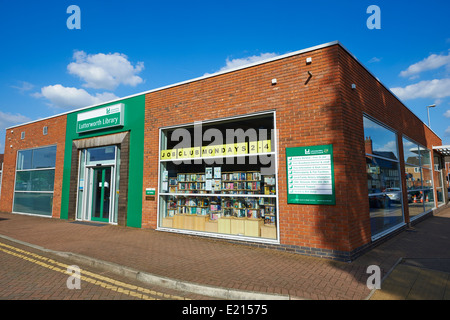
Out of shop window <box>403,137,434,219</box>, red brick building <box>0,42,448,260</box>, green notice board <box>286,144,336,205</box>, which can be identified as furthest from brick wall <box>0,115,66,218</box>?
shop window <box>403,137,434,219</box>

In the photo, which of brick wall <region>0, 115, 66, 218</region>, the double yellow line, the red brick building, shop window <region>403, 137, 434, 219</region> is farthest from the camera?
brick wall <region>0, 115, 66, 218</region>

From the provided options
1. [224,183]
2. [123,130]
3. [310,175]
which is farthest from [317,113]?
[123,130]

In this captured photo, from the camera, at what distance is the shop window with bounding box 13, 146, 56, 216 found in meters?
13.9

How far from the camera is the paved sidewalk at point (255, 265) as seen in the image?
427 cm

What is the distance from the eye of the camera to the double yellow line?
4254mm

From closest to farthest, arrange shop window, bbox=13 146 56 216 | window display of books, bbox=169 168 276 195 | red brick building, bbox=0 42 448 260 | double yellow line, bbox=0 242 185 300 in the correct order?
double yellow line, bbox=0 242 185 300 → red brick building, bbox=0 42 448 260 → window display of books, bbox=169 168 276 195 → shop window, bbox=13 146 56 216

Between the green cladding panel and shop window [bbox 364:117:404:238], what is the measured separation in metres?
7.74

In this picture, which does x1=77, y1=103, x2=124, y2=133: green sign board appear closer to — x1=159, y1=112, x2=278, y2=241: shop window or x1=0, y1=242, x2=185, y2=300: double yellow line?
x1=159, y1=112, x2=278, y2=241: shop window

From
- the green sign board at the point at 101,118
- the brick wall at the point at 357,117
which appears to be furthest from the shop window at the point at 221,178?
the green sign board at the point at 101,118

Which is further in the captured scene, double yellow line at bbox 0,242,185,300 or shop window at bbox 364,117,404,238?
shop window at bbox 364,117,404,238

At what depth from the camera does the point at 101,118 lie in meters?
11.5

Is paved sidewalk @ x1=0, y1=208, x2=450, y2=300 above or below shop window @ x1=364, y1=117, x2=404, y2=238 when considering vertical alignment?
below

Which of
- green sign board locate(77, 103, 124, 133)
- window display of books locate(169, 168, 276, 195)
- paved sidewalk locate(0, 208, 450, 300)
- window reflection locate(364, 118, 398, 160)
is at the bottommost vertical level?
paved sidewalk locate(0, 208, 450, 300)

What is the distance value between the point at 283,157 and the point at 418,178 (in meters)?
10.3
